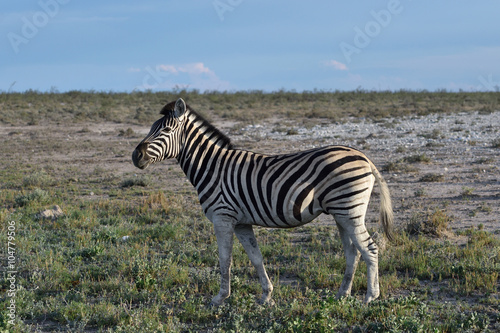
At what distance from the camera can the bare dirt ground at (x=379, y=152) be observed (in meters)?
11.2

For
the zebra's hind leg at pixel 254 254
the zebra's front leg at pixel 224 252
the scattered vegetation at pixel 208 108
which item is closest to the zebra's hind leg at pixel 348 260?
the zebra's hind leg at pixel 254 254

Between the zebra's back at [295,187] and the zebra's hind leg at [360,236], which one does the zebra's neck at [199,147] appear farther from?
the zebra's hind leg at [360,236]

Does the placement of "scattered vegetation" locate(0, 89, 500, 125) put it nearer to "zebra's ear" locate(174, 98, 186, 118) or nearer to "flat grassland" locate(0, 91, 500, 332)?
"flat grassland" locate(0, 91, 500, 332)

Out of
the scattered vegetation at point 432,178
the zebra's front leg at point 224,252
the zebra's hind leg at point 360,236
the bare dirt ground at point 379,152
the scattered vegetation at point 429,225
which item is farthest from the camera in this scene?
the scattered vegetation at point 432,178

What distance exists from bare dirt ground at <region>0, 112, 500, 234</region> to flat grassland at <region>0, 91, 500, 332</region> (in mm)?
89

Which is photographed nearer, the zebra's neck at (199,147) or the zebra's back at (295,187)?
the zebra's back at (295,187)

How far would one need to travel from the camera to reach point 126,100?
131ft

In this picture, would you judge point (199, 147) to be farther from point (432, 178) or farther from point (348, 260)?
point (432, 178)

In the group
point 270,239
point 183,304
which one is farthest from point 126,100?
point 183,304

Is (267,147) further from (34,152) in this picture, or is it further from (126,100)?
(126,100)

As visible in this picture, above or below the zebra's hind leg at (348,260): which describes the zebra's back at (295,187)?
above

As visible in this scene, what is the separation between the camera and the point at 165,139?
19.6 feet

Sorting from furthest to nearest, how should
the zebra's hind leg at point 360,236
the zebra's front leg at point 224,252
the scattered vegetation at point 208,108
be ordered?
the scattered vegetation at point 208,108 → the zebra's front leg at point 224,252 → the zebra's hind leg at point 360,236

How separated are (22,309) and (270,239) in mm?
4409
